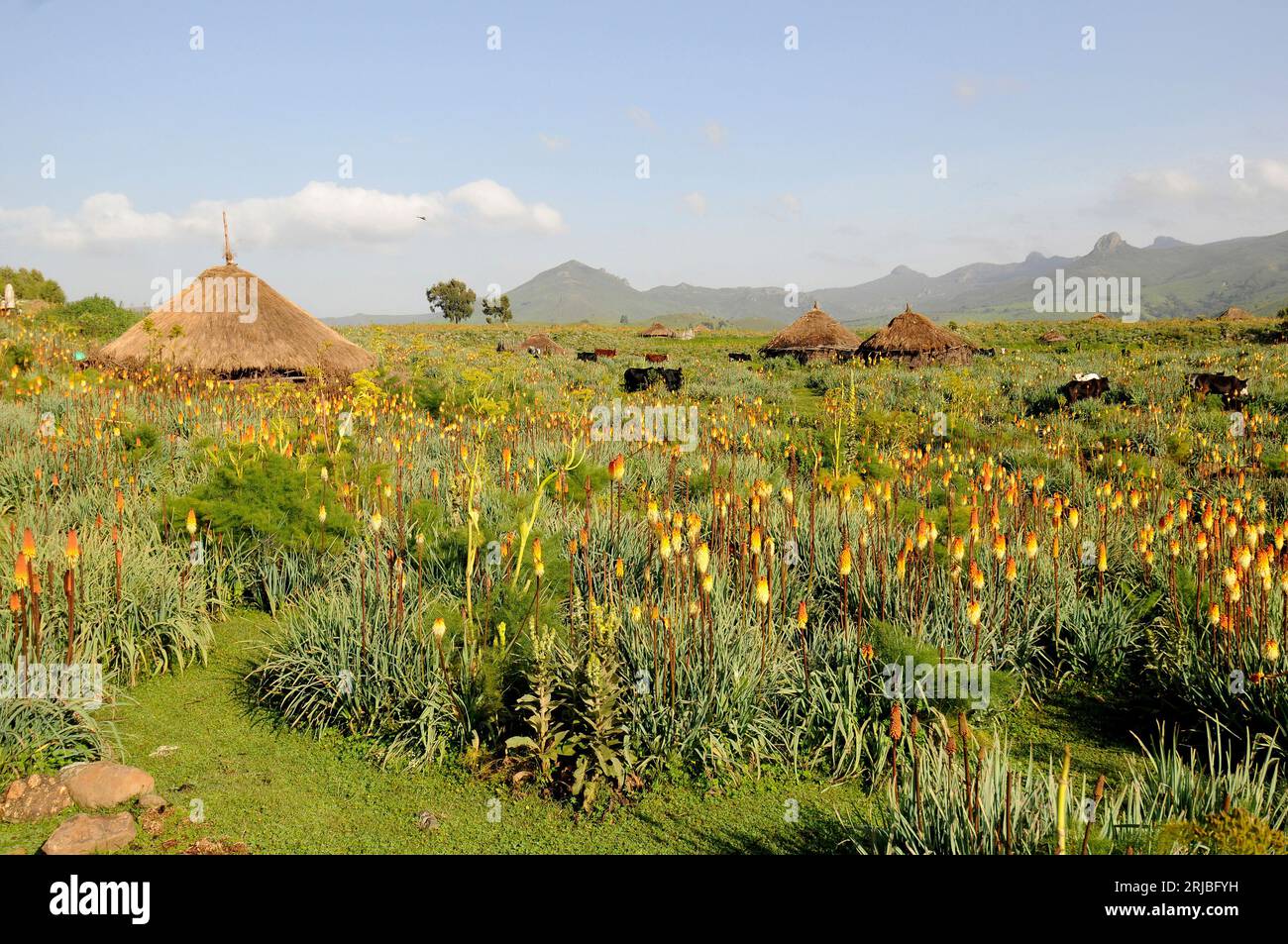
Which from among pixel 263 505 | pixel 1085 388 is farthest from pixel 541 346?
pixel 263 505

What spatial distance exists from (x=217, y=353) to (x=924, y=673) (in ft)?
56.0

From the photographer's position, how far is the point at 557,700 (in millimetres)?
4258

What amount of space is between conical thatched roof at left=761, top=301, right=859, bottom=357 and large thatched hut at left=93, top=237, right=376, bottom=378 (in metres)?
21.1

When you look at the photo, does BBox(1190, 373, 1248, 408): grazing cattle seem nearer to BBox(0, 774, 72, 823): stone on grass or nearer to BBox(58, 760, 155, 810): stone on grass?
BBox(58, 760, 155, 810): stone on grass

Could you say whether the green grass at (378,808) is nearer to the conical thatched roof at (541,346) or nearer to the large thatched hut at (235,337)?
the large thatched hut at (235,337)

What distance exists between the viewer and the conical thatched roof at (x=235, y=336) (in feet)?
56.2

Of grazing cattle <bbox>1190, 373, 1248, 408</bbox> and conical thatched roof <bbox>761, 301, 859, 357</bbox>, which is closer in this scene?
grazing cattle <bbox>1190, 373, 1248, 408</bbox>

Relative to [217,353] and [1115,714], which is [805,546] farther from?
[217,353]

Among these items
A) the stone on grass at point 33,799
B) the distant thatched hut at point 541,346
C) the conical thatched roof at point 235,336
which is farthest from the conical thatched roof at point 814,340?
the stone on grass at point 33,799

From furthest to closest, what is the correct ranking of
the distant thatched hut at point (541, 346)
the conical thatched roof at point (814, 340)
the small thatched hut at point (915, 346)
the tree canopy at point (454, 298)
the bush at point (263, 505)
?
1. the tree canopy at point (454, 298)
2. the distant thatched hut at point (541, 346)
3. the conical thatched roof at point (814, 340)
4. the small thatched hut at point (915, 346)
5. the bush at point (263, 505)

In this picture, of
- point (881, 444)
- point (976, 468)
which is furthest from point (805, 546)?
point (881, 444)

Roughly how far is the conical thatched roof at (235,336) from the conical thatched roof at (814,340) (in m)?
21.1

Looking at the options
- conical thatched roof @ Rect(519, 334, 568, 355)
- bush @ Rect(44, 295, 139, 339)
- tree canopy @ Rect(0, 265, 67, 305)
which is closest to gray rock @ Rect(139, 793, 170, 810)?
bush @ Rect(44, 295, 139, 339)

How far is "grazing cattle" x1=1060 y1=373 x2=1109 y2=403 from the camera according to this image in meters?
18.5
